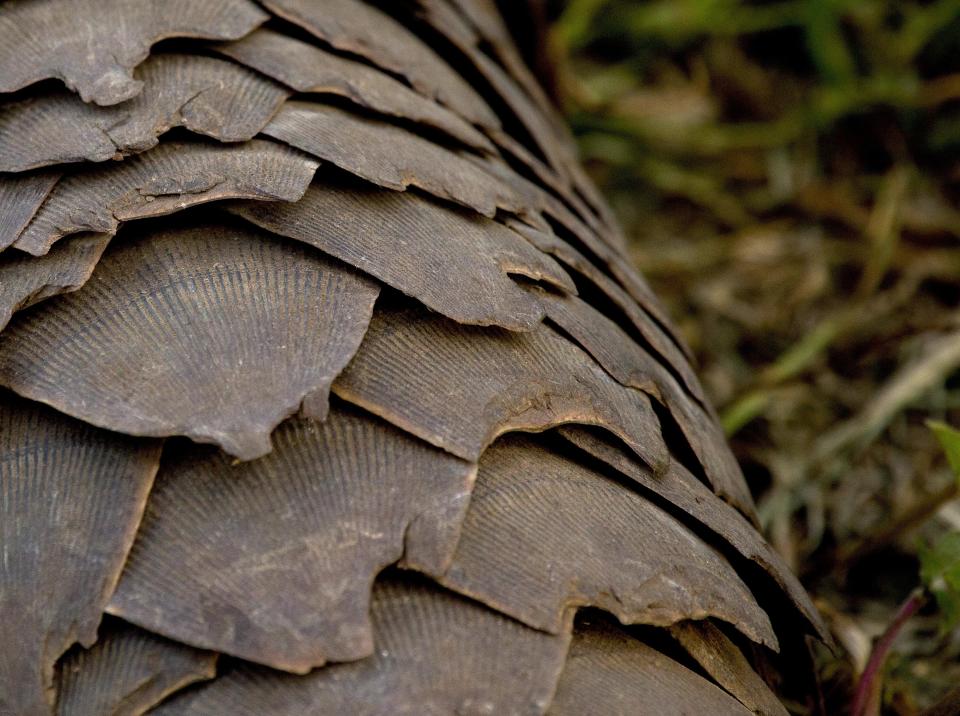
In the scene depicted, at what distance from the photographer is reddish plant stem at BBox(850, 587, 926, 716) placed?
3.47 feet

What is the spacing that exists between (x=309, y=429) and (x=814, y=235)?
4.55 ft

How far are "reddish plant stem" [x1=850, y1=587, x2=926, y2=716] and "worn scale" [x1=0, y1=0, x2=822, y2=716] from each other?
15 cm

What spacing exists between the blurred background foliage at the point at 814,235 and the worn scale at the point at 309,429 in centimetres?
50

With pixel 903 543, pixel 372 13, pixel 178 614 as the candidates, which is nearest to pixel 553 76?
pixel 372 13

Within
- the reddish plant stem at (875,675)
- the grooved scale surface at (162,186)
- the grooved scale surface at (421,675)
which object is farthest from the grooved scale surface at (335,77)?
the reddish plant stem at (875,675)

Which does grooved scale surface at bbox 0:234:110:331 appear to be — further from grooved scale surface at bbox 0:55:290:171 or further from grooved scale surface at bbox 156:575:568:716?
grooved scale surface at bbox 156:575:568:716

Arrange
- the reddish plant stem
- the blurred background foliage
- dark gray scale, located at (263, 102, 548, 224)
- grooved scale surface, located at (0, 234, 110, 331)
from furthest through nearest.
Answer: the blurred background foliage
the reddish plant stem
dark gray scale, located at (263, 102, 548, 224)
grooved scale surface, located at (0, 234, 110, 331)

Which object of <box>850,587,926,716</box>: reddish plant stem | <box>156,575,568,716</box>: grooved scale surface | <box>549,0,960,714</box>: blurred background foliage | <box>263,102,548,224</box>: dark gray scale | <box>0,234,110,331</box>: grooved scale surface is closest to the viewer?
<box>156,575,568,716</box>: grooved scale surface

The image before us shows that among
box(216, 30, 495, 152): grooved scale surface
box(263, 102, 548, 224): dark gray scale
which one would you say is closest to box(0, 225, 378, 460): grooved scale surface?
box(263, 102, 548, 224): dark gray scale

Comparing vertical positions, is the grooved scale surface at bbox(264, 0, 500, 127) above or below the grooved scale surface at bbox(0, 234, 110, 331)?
above

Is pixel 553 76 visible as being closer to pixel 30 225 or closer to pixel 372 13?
pixel 372 13

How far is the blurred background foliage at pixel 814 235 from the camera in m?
1.44

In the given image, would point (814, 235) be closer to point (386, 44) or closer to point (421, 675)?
point (386, 44)

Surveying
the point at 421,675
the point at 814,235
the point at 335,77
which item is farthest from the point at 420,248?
the point at 814,235
